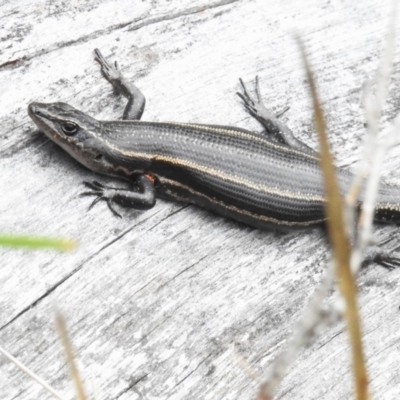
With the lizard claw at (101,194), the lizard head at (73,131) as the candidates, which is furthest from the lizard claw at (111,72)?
the lizard claw at (101,194)

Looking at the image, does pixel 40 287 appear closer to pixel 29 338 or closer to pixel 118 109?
pixel 29 338

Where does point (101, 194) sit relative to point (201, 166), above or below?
above

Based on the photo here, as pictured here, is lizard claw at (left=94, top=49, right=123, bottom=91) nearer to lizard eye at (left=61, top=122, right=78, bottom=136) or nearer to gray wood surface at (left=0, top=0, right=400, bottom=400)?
gray wood surface at (left=0, top=0, right=400, bottom=400)

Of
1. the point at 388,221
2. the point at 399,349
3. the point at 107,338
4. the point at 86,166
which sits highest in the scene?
the point at 86,166

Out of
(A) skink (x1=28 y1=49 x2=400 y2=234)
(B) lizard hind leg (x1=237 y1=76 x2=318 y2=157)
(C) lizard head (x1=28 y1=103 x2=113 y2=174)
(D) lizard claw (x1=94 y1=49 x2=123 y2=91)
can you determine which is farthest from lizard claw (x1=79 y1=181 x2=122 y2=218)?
(B) lizard hind leg (x1=237 y1=76 x2=318 y2=157)

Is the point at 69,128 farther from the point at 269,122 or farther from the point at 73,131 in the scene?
the point at 269,122

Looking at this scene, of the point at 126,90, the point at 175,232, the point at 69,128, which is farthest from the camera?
the point at 126,90

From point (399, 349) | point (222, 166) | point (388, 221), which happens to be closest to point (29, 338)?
point (222, 166)

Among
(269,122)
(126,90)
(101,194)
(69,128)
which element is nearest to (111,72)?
(126,90)

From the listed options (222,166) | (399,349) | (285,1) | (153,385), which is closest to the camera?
(153,385)
